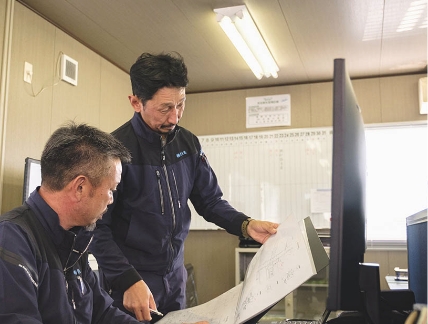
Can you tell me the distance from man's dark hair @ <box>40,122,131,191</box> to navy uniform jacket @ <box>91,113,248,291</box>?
0.31 meters

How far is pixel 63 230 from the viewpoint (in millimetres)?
1075

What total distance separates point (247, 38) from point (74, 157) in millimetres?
2318

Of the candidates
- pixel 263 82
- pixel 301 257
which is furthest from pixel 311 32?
pixel 301 257

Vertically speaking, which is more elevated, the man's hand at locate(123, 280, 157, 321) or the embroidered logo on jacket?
the embroidered logo on jacket

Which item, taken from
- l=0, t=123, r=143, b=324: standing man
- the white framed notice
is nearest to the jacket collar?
l=0, t=123, r=143, b=324: standing man

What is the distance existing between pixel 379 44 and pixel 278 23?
0.92m

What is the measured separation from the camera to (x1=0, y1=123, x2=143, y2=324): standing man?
933mm

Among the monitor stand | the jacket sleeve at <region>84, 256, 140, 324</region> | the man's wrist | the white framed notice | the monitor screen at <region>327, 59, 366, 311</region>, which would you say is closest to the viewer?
the monitor screen at <region>327, 59, 366, 311</region>

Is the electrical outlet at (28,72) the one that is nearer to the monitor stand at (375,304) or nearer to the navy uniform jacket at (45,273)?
the navy uniform jacket at (45,273)

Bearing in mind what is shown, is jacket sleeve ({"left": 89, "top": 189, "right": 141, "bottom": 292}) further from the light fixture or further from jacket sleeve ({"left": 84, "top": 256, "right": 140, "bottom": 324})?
the light fixture

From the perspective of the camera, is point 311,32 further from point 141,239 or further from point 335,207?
point 335,207

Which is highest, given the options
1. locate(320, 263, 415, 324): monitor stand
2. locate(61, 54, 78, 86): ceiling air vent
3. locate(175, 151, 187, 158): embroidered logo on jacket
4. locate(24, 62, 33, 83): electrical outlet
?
locate(61, 54, 78, 86): ceiling air vent

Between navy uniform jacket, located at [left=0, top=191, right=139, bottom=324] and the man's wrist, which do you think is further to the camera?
the man's wrist

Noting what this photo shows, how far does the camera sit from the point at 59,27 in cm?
307
